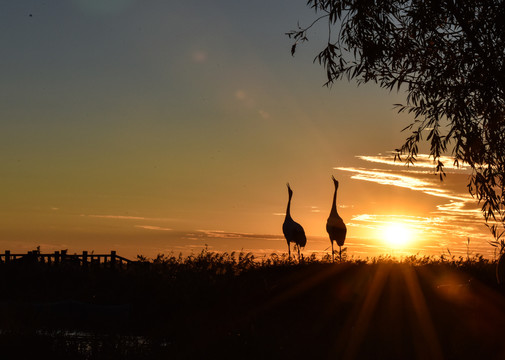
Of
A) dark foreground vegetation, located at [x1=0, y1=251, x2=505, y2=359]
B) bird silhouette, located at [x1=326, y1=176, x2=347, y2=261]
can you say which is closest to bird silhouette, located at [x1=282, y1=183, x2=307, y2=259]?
bird silhouette, located at [x1=326, y1=176, x2=347, y2=261]

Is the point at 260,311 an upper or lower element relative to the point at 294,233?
lower

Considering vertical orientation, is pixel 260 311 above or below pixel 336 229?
below

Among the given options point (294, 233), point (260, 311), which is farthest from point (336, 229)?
point (260, 311)

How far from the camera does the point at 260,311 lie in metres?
15.5

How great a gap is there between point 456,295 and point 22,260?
54.2 feet

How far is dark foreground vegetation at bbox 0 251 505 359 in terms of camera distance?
1171cm

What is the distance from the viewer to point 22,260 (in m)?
25.3

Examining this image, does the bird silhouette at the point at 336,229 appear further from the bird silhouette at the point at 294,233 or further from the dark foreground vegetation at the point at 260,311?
the dark foreground vegetation at the point at 260,311

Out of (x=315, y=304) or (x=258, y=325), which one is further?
(x=315, y=304)

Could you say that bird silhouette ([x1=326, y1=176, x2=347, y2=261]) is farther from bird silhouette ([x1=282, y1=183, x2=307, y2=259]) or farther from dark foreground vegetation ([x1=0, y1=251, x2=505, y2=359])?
dark foreground vegetation ([x1=0, y1=251, x2=505, y2=359])

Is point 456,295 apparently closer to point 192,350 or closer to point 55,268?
point 192,350

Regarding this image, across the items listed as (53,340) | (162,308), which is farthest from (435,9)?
(53,340)

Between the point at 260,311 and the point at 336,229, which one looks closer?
the point at 260,311

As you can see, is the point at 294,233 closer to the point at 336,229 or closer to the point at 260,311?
the point at 336,229
